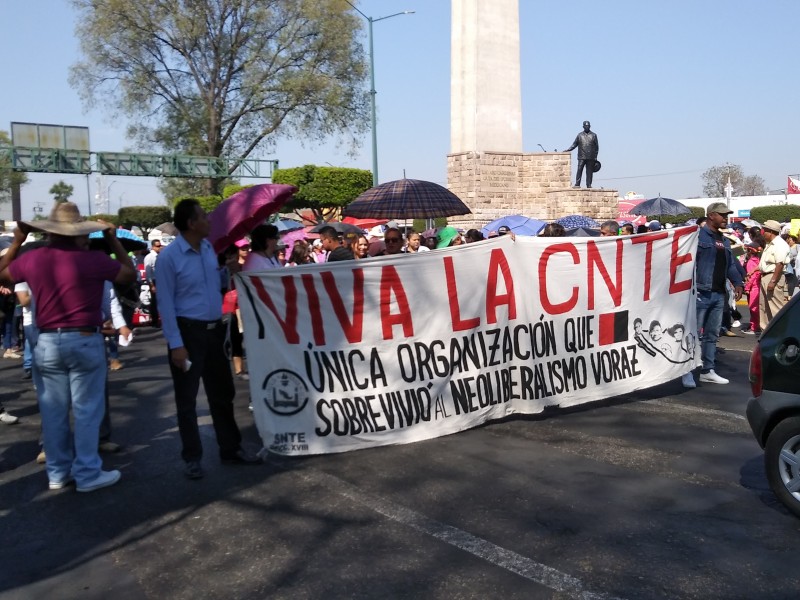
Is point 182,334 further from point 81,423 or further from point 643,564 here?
point 643,564

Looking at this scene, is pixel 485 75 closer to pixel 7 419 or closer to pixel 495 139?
pixel 495 139

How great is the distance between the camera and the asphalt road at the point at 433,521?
4008 millimetres

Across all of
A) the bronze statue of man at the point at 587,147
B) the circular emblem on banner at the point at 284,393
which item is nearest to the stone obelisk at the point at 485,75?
the bronze statue of man at the point at 587,147

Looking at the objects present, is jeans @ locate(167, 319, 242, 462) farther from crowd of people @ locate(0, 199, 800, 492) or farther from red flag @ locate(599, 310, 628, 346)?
red flag @ locate(599, 310, 628, 346)

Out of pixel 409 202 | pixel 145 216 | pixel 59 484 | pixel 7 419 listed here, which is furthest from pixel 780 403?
pixel 145 216

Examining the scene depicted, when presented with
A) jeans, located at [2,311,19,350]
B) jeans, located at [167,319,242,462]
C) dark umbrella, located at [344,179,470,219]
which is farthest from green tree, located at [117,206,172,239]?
jeans, located at [167,319,242,462]

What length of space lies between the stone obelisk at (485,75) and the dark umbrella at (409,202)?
12.7 meters

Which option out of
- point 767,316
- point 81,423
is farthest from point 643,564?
point 767,316

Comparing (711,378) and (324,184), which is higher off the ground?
(324,184)

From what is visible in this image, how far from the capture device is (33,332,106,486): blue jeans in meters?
5.39

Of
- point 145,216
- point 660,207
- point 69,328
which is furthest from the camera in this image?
point 145,216

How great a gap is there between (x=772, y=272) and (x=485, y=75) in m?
13.1

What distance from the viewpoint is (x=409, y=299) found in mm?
6621

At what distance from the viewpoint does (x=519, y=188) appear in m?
25.5
